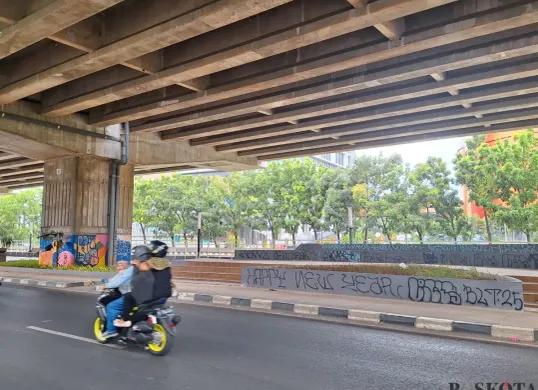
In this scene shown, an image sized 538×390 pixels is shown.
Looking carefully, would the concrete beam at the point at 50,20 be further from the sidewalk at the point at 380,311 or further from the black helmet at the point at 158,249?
the sidewalk at the point at 380,311

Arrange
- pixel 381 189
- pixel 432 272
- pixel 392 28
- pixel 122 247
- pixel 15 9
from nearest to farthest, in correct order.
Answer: pixel 15 9 < pixel 392 28 < pixel 432 272 < pixel 122 247 < pixel 381 189

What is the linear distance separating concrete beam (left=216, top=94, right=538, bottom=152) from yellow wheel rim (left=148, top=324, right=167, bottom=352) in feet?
42.9

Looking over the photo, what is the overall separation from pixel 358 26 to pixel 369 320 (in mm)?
6313

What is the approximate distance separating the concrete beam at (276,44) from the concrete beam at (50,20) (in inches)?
131

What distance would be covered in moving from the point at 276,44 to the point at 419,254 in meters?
12.7

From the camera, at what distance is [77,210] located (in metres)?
20.3

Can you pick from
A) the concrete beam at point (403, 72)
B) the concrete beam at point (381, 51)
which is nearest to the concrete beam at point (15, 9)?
the concrete beam at point (381, 51)

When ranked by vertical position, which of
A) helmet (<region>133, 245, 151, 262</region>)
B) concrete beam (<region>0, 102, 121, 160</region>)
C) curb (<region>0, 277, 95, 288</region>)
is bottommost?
curb (<region>0, 277, 95, 288</region>)

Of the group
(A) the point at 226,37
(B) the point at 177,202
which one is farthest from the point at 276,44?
(B) the point at 177,202

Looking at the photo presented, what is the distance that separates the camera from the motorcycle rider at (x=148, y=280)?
21.1 feet

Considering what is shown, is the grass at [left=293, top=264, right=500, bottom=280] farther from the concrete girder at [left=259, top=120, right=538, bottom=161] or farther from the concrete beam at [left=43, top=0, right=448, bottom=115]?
the concrete girder at [left=259, top=120, right=538, bottom=161]

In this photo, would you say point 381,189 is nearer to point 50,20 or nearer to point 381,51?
point 381,51

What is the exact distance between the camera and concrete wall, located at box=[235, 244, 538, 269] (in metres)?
17.7

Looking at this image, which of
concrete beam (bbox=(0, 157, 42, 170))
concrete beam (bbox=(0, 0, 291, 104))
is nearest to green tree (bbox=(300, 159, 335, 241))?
concrete beam (bbox=(0, 157, 42, 170))
